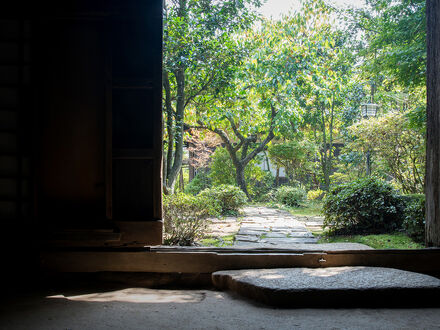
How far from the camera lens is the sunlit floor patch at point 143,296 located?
369cm

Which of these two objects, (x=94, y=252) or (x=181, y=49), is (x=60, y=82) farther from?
(x=181, y=49)

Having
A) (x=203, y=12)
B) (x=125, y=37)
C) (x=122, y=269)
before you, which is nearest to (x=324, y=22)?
(x=203, y=12)

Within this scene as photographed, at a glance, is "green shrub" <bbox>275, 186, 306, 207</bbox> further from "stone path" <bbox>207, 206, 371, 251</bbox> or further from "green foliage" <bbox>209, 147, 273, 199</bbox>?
"stone path" <bbox>207, 206, 371, 251</bbox>

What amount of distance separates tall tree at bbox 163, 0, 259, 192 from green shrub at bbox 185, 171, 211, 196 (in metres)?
8.33

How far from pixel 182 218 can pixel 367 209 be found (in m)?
3.73

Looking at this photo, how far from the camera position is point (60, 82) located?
4195 millimetres

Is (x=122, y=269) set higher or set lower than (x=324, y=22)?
lower

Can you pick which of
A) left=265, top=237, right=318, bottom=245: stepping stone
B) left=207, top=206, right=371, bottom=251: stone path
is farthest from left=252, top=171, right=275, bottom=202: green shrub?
left=265, top=237, right=318, bottom=245: stepping stone

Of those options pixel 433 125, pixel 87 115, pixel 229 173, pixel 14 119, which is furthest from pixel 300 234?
pixel 229 173

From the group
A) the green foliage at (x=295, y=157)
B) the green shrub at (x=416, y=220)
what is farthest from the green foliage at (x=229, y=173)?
the green shrub at (x=416, y=220)

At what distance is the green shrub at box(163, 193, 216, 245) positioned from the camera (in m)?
6.43

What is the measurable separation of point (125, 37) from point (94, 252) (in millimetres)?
2484

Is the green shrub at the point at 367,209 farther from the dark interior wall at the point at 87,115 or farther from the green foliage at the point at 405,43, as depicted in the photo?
the dark interior wall at the point at 87,115

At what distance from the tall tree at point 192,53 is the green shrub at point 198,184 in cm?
833
